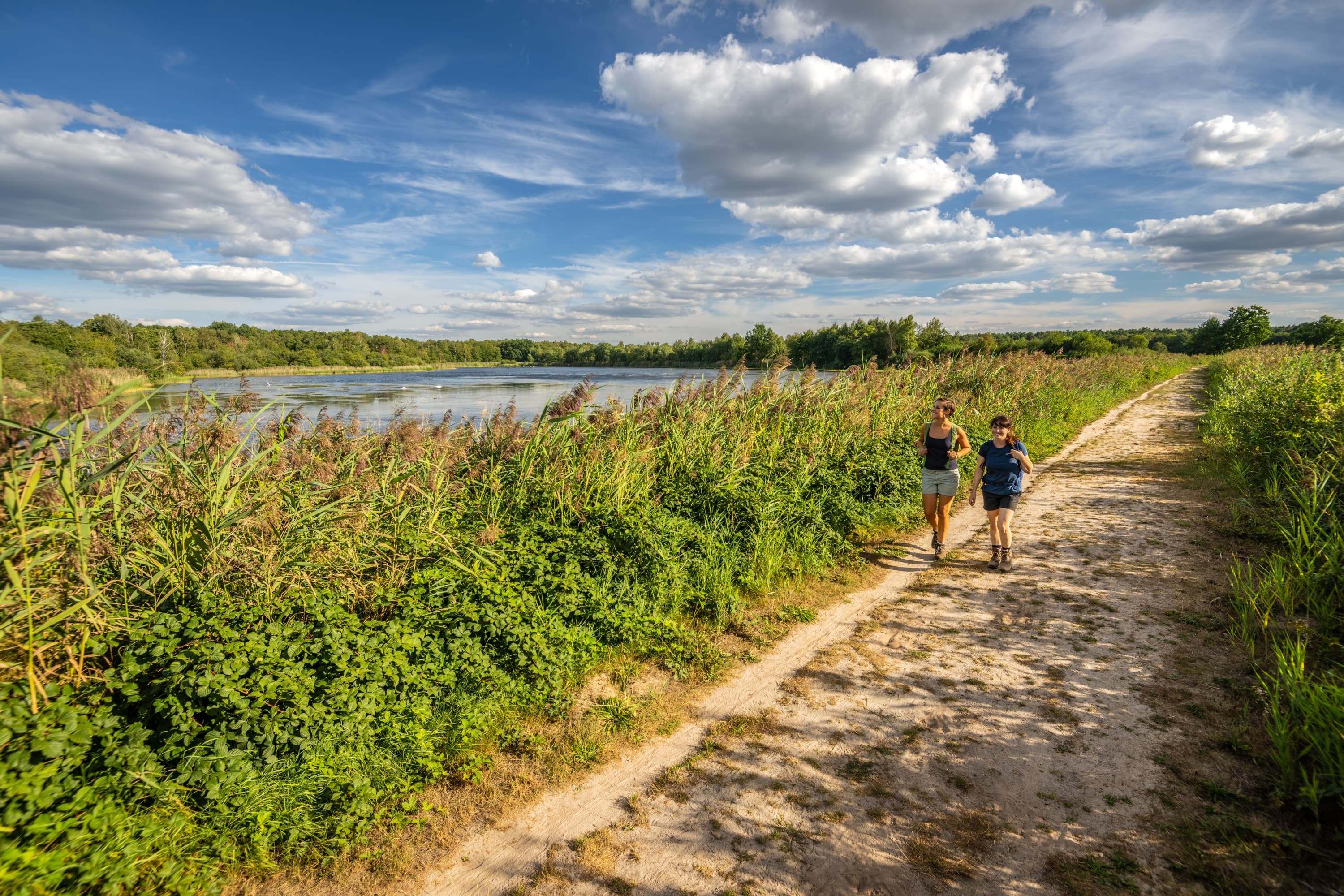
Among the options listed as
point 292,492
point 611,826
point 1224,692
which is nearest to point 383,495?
point 292,492

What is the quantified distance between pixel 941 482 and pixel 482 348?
105m

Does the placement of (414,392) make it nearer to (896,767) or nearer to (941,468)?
(941,468)

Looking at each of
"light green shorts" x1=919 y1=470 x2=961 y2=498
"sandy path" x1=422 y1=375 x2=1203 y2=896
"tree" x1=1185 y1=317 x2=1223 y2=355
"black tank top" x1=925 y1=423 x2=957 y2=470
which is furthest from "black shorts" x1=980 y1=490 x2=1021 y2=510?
"tree" x1=1185 y1=317 x2=1223 y2=355

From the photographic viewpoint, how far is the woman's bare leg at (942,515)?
6.75 meters

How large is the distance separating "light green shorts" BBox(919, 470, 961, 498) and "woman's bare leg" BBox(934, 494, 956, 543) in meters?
0.06

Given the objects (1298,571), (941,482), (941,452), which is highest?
(941,452)

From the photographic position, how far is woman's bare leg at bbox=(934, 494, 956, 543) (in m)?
6.75

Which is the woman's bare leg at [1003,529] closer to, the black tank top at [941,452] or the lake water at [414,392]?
the black tank top at [941,452]

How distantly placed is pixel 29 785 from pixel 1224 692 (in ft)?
22.0

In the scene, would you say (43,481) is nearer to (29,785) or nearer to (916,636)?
(29,785)

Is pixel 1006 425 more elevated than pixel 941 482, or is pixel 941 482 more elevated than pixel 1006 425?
pixel 1006 425

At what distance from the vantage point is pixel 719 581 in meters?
5.37

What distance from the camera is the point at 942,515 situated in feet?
22.3

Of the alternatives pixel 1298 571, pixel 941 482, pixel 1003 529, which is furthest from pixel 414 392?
pixel 1298 571
